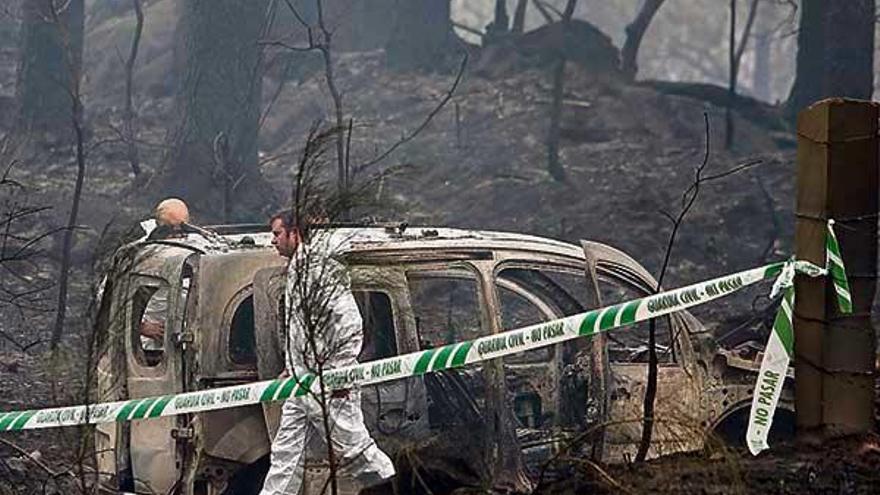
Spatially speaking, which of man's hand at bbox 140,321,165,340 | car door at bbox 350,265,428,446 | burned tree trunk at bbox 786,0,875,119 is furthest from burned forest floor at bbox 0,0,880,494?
car door at bbox 350,265,428,446

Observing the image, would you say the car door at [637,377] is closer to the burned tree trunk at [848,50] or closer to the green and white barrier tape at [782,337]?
the green and white barrier tape at [782,337]

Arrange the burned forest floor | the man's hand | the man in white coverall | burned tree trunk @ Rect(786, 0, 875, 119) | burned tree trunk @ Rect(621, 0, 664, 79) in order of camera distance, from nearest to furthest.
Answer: the man in white coverall → the man's hand → the burned forest floor → burned tree trunk @ Rect(786, 0, 875, 119) → burned tree trunk @ Rect(621, 0, 664, 79)

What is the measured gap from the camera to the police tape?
716 cm

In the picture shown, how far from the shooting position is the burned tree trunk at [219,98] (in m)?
18.1

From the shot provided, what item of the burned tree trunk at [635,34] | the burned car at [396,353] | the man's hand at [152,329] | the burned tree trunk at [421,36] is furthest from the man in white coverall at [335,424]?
the burned tree trunk at [421,36]

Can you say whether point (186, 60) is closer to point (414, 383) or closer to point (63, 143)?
point (63, 143)

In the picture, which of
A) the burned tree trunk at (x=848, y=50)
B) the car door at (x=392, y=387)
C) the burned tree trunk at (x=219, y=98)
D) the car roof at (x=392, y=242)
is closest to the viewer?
the car door at (x=392, y=387)

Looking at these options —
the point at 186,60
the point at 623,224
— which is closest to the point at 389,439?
the point at 623,224

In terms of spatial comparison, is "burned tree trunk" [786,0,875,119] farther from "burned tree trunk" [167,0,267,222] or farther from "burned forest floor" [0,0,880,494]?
"burned tree trunk" [167,0,267,222]

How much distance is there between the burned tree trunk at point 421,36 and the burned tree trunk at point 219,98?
384cm

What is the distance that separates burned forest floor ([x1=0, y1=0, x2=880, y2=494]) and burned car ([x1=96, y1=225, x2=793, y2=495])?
410cm

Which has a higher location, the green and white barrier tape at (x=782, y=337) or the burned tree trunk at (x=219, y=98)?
the burned tree trunk at (x=219, y=98)

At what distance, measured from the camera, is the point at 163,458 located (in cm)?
810

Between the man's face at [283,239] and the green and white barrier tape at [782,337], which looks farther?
the man's face at [283,239]
